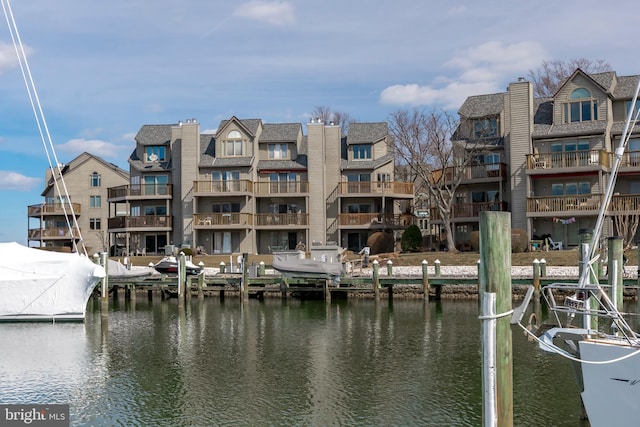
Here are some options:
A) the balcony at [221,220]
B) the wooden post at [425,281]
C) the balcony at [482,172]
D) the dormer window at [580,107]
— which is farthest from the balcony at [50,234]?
the dormer window at [580,107]

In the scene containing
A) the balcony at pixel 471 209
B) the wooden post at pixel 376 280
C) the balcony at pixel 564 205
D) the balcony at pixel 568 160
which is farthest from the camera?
the balcony at pixel 471 209

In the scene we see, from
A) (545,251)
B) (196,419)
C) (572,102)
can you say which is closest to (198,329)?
(196,419)

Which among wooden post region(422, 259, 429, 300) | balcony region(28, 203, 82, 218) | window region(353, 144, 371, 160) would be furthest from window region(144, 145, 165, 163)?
wooden post region(422, 259, 429, 300)

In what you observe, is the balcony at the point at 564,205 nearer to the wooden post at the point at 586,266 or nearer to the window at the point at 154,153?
the wooden post at the point at 586,266

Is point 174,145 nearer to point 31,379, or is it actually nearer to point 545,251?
point 545,251

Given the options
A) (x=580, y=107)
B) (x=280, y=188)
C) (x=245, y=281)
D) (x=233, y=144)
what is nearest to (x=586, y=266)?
(x=245, y=281)

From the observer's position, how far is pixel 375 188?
171ft

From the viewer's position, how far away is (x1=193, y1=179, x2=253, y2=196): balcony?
174 feet

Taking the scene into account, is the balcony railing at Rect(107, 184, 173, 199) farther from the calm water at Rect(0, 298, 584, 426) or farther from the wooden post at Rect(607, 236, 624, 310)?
the wooden post at Rect(607, 236, 624, 310)

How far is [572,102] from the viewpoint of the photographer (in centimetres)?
4581

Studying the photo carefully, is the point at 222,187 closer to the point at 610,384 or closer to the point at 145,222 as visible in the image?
the point at 145,222

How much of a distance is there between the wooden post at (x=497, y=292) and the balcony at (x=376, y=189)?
43.1 meters

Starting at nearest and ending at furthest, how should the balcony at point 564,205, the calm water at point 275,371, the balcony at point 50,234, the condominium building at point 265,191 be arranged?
the calm water at point 275,371 < the balcony at point 564,205 < the condominium building at point 265,191 < the balcony at point 50,234

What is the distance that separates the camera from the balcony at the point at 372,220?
5194cm
